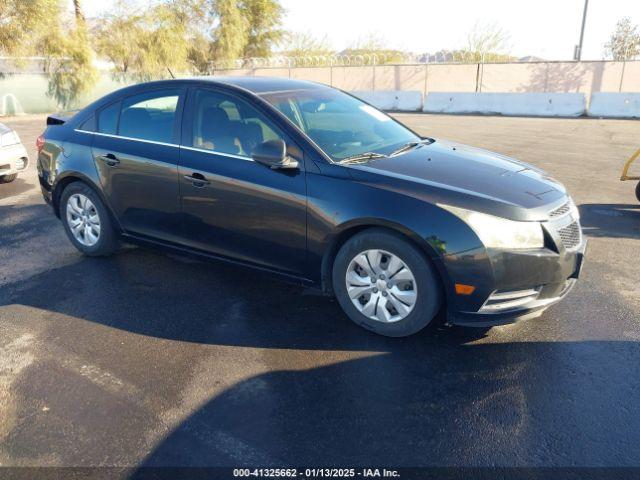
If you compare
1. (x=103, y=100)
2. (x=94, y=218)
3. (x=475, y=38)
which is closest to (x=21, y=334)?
(x=94, y=218)

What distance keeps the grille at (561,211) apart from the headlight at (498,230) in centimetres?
25

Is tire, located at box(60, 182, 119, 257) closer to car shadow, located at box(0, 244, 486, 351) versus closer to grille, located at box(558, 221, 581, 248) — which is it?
car shadow, located at box(0, 244, 486, 351)

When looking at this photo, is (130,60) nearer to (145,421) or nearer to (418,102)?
(418,102)

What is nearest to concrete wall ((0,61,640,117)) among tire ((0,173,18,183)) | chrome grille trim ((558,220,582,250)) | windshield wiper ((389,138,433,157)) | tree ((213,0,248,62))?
tree ((213,0,248,62))

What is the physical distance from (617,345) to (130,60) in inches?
1233

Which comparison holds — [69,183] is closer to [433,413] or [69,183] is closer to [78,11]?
[433,413]

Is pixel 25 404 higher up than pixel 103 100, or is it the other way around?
pixel 103 100

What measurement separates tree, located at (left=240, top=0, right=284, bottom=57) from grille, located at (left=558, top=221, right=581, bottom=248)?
43.0 meters

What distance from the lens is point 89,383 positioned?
10.2 feet

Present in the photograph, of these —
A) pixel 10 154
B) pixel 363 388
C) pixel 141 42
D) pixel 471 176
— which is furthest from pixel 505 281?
pixel 141 42

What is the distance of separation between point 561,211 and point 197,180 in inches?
105

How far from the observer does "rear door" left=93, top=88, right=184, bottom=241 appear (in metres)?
4.30

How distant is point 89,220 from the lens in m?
5.04

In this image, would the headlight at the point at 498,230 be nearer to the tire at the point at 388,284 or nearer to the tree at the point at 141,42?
the tire at the point at 388,284
